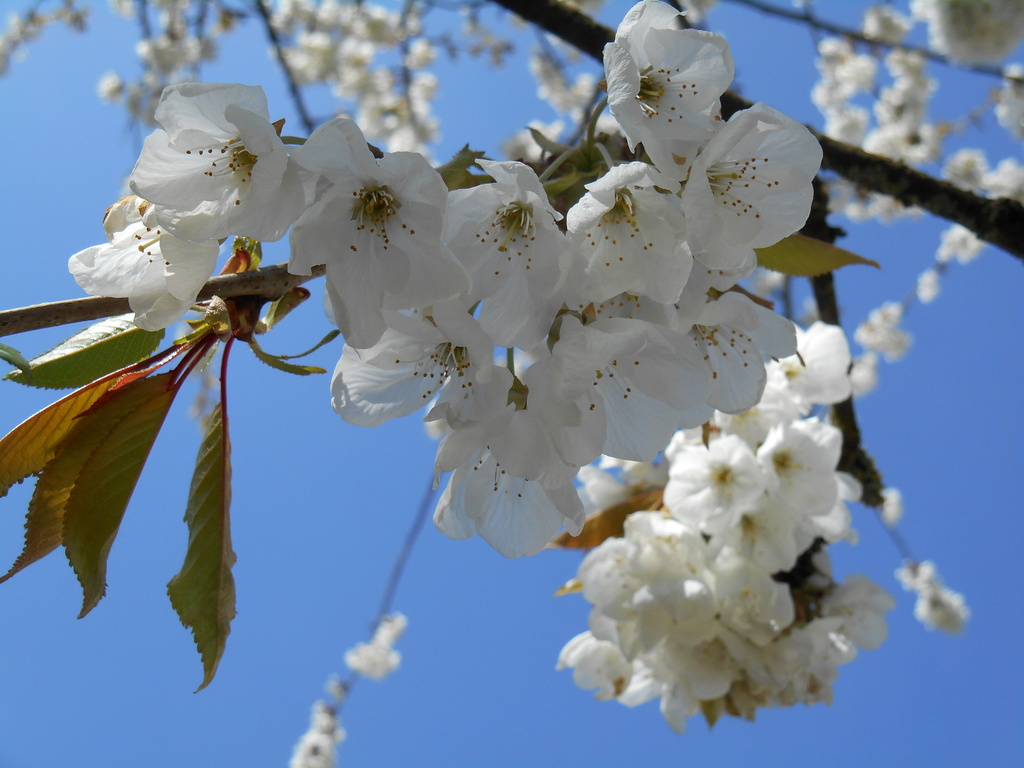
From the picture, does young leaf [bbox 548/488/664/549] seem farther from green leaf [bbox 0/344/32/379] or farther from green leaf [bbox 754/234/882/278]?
green leaf [bbox 0/344/32/379]

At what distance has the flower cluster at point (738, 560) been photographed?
4.55 ft

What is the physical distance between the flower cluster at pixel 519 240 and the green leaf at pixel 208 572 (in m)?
0.20

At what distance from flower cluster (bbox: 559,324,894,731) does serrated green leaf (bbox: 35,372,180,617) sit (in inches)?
36.2

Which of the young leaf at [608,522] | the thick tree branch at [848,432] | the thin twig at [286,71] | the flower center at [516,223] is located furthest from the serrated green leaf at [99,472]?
the thin twig at [286,71]

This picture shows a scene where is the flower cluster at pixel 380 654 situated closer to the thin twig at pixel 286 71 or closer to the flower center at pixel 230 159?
the thin twig at pixel 286 71

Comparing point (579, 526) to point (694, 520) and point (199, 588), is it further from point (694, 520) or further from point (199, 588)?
point (694, 520)

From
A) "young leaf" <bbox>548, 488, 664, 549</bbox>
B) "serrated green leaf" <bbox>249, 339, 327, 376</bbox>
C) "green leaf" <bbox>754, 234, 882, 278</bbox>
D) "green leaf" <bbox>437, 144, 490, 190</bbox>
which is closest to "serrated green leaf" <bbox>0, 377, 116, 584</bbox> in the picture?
"serrated green leaf" <bbox>249, 339, 327, 376</bbox>

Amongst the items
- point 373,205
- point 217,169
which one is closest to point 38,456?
point 217,169

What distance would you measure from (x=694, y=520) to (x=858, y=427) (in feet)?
2.81

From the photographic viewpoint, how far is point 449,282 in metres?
0.65

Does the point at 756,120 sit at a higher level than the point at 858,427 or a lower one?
lower

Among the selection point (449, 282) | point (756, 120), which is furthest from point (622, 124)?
point (449, 282)

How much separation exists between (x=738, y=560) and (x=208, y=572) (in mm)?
999

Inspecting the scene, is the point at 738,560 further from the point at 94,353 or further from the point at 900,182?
the point at 94,353
